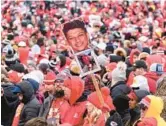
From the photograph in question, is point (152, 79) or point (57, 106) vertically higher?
point (57, 106)

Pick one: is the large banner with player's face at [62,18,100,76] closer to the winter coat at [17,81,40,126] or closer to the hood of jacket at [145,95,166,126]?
the winter coat at [17,81,40,126]

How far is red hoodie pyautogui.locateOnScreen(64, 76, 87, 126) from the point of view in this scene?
764 centimetres

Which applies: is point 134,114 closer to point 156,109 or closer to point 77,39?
point 156,109

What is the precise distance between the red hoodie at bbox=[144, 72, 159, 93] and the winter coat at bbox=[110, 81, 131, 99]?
1.37ft

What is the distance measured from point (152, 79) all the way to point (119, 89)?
3.39ft

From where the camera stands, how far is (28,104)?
26.7 feet

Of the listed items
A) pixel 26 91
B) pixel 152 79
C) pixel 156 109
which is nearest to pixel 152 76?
pixel 152 79

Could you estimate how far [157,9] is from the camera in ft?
106

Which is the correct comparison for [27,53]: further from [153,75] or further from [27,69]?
[153,75]

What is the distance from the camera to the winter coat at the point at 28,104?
26.4ft

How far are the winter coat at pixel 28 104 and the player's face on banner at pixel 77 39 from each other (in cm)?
87

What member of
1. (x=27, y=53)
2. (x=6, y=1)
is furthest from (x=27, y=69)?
(x=6, y=1)

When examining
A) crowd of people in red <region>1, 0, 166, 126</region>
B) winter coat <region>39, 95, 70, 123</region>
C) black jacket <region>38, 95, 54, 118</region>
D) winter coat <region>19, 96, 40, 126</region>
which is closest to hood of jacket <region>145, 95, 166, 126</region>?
crowd of people in red <region>1, 0, 166, 126</region>

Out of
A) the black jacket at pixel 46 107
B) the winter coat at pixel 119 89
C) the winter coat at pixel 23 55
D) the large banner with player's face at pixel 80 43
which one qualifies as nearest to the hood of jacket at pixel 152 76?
the winter coat at pixel 119 89
